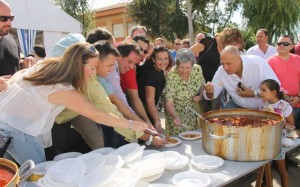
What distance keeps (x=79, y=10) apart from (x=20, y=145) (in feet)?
56.5

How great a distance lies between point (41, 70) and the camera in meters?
1.55

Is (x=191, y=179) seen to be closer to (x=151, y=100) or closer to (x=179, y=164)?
(x=179, y=164)

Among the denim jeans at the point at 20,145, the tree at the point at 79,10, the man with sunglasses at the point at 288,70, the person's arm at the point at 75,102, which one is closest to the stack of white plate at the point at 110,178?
the person's arm at the point at 75,102

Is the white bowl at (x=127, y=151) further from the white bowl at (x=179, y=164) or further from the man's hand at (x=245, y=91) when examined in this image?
the man's hand at (x=245, y=91)

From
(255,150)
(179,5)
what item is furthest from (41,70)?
(179,5)

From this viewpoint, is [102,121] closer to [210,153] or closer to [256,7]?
[210,153]

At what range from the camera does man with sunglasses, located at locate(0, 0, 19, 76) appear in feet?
7.46

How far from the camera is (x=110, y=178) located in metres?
1.24

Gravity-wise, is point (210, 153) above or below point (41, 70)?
below

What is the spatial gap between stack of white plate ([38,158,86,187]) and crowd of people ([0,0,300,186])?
282 mm

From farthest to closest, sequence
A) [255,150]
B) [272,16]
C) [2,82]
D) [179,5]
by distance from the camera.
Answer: [179,5]
[272,16]
[2,82]
[255,150]

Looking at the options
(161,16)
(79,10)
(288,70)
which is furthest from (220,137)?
(79,10)

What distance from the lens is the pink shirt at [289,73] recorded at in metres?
2.73

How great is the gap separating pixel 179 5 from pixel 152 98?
14.8m
